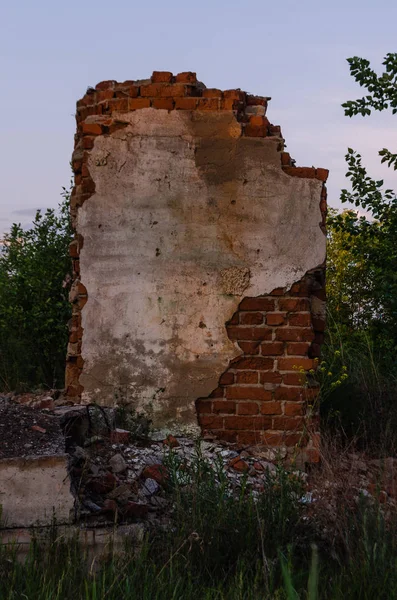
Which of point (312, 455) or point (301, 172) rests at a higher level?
point (301, 172)

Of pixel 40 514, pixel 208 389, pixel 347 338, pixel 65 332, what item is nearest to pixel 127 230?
pixel 208 389

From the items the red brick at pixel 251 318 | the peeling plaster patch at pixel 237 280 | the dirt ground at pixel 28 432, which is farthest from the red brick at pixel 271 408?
the dirt ground at pixel 28 432

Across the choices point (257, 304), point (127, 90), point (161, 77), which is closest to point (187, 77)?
point (161, 77)

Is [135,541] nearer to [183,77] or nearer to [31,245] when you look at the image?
[183,77]

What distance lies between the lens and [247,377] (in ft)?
19.3

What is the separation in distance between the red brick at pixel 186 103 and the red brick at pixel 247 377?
2.07m

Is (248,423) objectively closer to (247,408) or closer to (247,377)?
(247,408)

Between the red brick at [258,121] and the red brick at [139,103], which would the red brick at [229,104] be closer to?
the red brick at [258,121]

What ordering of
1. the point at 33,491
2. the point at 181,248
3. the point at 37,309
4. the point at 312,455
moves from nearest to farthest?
the point at 33,491
the point at 312,455
the point at 181,248
the point at 37,309

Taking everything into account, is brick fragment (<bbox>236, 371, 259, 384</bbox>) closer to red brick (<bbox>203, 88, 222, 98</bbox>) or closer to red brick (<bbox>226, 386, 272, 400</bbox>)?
red brick (<bbox>226, 386, 272, 400</bbox>)

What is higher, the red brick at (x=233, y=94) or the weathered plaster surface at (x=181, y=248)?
the red brick at (x=233, y=94)

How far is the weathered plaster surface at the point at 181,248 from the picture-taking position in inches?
232

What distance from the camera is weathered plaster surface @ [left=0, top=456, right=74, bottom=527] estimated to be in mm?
4180

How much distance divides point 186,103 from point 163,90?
0.70 feet
